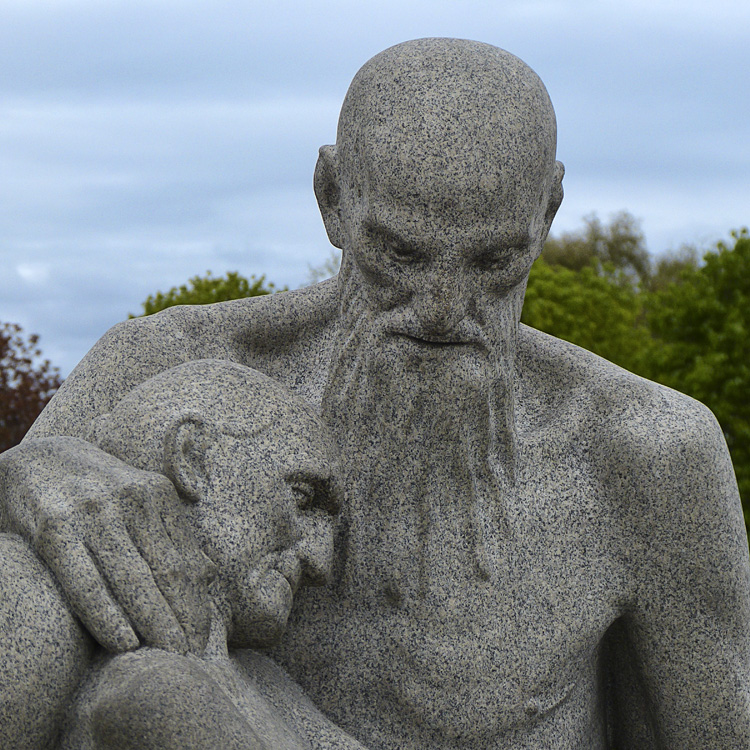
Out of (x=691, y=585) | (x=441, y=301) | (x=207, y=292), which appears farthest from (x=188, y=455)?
(x=207, y=292)

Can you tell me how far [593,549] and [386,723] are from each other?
845 mm

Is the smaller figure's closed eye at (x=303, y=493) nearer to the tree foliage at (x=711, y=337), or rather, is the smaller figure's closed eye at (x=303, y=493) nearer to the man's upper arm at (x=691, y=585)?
the man's upper arm at (x=691, y=585)

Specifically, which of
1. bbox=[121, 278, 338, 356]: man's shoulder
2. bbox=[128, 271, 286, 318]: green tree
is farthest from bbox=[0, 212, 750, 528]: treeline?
bbox=[121, 278, 338, 356]: man's shoulder

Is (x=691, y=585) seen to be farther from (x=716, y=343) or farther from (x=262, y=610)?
(x=716, y=343)

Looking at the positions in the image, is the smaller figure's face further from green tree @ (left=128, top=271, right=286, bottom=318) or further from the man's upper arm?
green tree @ (left=128, top=271, right=286, bottom=318)

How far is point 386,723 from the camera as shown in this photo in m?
3.72

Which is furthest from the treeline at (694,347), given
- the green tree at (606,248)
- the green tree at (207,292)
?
the green tree at (606,248)

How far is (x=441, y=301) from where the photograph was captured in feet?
11.0

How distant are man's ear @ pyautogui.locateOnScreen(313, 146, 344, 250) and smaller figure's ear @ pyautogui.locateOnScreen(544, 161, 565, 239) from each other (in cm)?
63

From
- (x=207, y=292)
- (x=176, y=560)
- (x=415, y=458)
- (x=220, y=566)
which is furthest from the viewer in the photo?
(x=207, y=292)

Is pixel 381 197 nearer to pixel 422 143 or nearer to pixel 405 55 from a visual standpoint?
pixel 422 143

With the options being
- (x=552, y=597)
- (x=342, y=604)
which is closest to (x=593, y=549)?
(x=552, y=597)

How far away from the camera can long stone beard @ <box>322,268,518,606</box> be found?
3520mm

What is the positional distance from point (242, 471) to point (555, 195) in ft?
4.29
